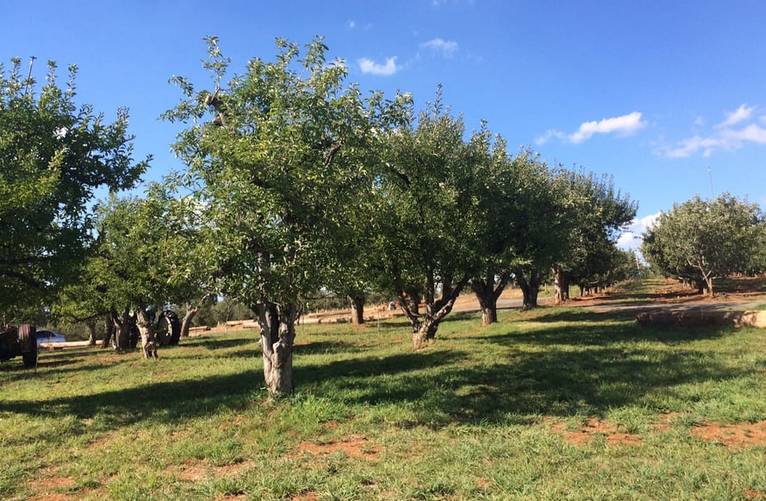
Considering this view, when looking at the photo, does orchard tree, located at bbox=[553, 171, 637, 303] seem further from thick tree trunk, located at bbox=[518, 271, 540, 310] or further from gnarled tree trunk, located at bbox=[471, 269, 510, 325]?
gnarled tree trunk, located at bbox=[471, 269, 510, 325]

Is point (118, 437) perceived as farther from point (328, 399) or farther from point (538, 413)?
point (538, 413)

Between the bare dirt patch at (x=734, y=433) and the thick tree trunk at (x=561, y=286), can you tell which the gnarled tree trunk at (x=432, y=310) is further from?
the thick tree trunk at (x=561, y=286)

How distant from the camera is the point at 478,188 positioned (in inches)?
724

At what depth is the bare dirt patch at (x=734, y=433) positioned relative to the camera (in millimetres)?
7461

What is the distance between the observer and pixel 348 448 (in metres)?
8.01

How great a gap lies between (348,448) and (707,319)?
19558 millimetres

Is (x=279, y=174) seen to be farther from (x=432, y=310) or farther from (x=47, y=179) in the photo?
(x=432, y=310)

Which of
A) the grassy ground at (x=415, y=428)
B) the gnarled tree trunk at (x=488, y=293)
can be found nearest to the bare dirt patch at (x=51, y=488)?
the grassy ground at (x=415, y=428)

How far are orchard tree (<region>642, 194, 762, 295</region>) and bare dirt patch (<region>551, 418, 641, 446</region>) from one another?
36796 millimetres

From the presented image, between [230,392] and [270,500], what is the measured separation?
7.51 m

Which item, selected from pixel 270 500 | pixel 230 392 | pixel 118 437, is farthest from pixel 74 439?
pixel 270 500

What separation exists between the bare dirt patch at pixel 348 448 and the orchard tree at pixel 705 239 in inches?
1548

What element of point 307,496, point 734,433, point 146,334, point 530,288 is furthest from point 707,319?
point 146,334

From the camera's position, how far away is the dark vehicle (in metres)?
24.3
